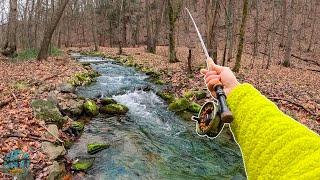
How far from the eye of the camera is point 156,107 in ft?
48.8

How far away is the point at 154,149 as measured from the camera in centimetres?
1053

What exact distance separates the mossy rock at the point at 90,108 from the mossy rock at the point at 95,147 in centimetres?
312

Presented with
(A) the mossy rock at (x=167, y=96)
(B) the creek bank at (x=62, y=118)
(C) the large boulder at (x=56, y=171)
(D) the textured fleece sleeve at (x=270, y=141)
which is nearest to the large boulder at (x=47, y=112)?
(B) the creek bank at (x=62, y=118)

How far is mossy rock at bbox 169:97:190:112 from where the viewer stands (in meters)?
14.2

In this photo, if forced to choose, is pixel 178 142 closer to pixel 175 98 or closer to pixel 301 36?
pixel 175 98

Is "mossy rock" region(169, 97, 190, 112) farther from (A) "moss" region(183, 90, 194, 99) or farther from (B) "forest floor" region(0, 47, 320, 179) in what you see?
(B) "forest floor" region(0, 47, 320, 179)

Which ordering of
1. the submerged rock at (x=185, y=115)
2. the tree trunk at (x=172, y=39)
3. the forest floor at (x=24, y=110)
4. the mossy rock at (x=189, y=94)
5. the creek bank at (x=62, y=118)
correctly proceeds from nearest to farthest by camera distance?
the forest floor at (x=24, y=110) → the creek bank at (x=62, y=118) → the submerged rock at (x=185, y=115) → the mossy rock at (x=189, y=94) → the tree trunk at (x=172, y=39)

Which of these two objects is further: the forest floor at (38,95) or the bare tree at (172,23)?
the bare tree at (172,23)

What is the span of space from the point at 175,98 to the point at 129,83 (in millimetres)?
4206

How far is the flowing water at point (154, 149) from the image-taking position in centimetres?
902

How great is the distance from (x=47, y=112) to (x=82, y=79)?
7.49 meters

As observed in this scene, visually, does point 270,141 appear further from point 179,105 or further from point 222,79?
point 179,105

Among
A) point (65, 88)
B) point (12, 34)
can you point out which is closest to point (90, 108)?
point (65, 88)

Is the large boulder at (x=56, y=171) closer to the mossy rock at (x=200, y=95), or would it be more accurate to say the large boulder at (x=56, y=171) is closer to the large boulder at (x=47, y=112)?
the large boulder at (x=47, y=112)
